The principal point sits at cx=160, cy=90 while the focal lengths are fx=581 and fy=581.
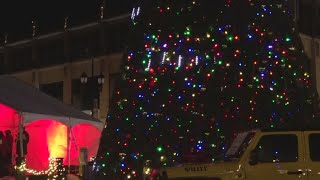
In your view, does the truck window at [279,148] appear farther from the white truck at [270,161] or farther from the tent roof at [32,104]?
the tent roof at [32,104]

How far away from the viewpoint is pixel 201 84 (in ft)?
35.0

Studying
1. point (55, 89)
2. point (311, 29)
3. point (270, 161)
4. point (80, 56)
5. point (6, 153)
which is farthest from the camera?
point (55, 89)

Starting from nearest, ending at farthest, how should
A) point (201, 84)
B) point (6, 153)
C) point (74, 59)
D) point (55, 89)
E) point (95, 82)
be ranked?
point (201, 84) < point (6, 153) < point (95, 82) < point (74, 59) < point (55, 89)

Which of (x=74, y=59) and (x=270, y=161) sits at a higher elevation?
(x=74, y=59)

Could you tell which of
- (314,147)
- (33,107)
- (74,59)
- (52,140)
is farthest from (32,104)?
(74,59)

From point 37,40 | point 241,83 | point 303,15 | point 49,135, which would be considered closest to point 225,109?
point 241,83

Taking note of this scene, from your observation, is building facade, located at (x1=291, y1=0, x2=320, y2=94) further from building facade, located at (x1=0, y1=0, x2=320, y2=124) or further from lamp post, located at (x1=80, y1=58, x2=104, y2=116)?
lamp post, located at (x1=80, y1=58, x2=104, y2=116)

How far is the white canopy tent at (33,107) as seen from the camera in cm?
1770

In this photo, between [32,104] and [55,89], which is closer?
[32,104]

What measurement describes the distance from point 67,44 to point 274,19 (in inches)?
1263

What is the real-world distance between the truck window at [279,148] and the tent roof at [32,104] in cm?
1062

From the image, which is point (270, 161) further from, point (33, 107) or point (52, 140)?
point (52, 140)

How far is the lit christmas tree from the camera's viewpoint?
10391mm

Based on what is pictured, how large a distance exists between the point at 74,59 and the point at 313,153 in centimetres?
3384
